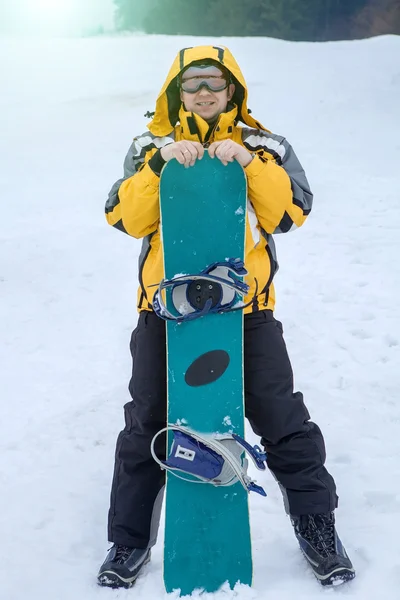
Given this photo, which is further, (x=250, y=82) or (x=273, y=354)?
(x=250, y=82)

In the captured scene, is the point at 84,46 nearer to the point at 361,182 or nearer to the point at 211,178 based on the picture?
the point at 361,182

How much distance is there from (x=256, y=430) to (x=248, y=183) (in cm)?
88

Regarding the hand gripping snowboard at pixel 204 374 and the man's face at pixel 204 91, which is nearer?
the hand gripping snowboard at pixel 204 374

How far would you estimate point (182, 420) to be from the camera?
7.12 ft

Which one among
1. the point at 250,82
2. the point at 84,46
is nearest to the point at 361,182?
the point at 250,82

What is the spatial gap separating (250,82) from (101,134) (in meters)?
5.17

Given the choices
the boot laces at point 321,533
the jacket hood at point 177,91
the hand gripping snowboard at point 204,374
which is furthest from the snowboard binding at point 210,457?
the jacket hood at point 177,91

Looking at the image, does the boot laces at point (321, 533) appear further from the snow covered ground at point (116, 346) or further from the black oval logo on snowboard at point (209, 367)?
the black oval logo on snowboard at point (209, 367)

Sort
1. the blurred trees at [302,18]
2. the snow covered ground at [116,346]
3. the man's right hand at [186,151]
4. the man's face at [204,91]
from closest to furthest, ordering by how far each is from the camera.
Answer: the man's right hand at [186,151] → the man's face at [204,91] → the snow covered ground at [116,346] → the blurred trees at [302,18]

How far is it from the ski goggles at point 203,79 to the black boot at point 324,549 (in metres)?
1.59

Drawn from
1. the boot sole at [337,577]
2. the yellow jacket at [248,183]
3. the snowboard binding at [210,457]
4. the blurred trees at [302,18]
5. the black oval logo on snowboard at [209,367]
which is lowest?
the boot sole at [337,577]

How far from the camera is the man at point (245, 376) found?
87.3 inches

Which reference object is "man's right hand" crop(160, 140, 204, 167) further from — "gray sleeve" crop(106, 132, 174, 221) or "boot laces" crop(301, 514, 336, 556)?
"boot laces" crop(301, 514, 336, 556)

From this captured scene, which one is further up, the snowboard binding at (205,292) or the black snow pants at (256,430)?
the snowboard binding at (205,292)
